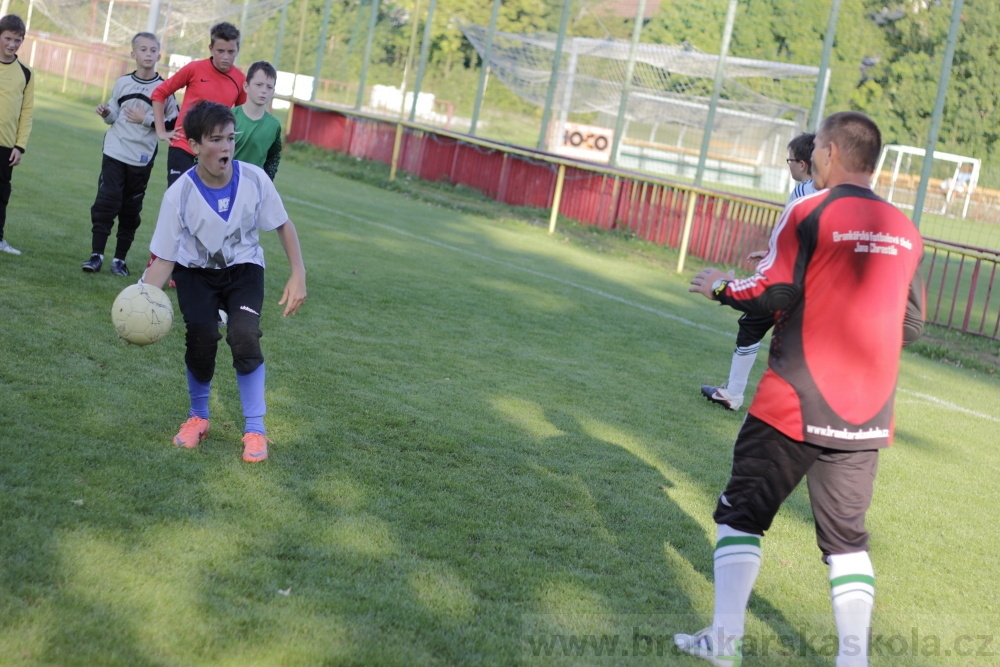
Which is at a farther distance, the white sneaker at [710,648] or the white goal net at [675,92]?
the white goal net at [675,92]

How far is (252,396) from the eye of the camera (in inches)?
198

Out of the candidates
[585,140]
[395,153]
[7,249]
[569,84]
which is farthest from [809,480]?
[585,140]

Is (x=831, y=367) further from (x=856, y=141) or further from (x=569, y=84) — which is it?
(x=569, y=84)

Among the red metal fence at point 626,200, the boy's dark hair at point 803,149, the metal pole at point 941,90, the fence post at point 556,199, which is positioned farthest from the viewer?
the fence post at point 556,199

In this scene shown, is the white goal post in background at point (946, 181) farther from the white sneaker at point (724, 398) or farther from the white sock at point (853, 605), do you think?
the white sock at point (853, 605)

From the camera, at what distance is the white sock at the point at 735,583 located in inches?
142

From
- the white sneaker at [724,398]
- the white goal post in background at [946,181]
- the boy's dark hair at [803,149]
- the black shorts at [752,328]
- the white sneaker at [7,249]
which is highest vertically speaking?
the white goal post in background at [946,181]

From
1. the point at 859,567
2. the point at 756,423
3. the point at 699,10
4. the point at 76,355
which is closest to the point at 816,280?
the point at 756,423

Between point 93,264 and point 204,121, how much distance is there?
14.4 feet

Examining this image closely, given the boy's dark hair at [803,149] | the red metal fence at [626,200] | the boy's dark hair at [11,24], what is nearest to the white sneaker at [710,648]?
the boy's dark hair at [803,149]

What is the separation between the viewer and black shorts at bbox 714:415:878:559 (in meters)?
3.51

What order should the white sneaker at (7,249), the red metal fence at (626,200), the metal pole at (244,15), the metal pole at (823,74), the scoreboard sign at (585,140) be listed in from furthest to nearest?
the scoreboard sign at (585,140), the metal pole at (244,15), the metal pole at (823,74), the red metal fence at (626,200), the white sneaker at (7,249)

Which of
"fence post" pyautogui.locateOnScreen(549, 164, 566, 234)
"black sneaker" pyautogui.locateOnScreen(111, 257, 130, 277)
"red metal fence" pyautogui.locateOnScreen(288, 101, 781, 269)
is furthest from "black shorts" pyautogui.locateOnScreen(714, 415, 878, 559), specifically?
"fence post" pyautogui.locateOnScreen(549, 164, 566, 234)

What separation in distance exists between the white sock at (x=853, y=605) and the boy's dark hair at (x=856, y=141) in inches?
53.3
